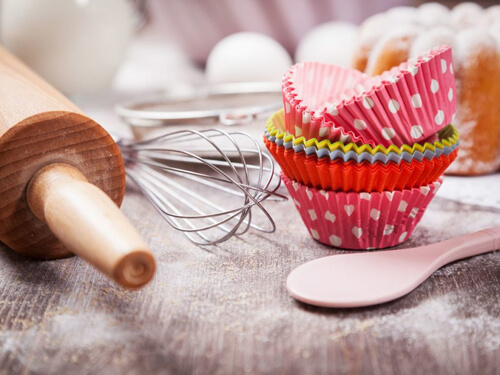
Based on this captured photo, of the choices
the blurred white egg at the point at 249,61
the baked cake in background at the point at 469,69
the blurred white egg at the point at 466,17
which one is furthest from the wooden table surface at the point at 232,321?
the blurred white egg at the point at 249,61

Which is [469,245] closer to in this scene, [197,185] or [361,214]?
[361,214]

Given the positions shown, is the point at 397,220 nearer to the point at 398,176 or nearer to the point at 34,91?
the point at 398,176

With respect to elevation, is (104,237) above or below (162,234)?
above

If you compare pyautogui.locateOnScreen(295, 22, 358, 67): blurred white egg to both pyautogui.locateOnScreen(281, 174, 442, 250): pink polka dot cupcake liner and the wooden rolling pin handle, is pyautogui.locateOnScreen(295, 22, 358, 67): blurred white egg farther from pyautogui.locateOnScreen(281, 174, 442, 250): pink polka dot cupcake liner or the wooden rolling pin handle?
the wooden rolling pin handle

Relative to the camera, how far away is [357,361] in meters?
0.37

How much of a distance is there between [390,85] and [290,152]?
0.32 feet

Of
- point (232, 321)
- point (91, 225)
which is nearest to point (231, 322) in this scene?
point (232, 321)

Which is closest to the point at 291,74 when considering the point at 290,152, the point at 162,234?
the point at 290,152

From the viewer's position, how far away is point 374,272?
45 cm

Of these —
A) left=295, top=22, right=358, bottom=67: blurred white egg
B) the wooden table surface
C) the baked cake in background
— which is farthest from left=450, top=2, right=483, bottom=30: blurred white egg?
the wooden table surface

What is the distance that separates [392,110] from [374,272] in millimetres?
128

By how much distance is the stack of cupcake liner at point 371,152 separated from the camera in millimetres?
469

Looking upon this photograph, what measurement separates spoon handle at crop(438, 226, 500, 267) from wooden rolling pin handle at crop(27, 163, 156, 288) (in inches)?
10.0

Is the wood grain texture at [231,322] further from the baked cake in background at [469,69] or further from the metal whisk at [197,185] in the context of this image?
the baked cake in background at [469,69]
